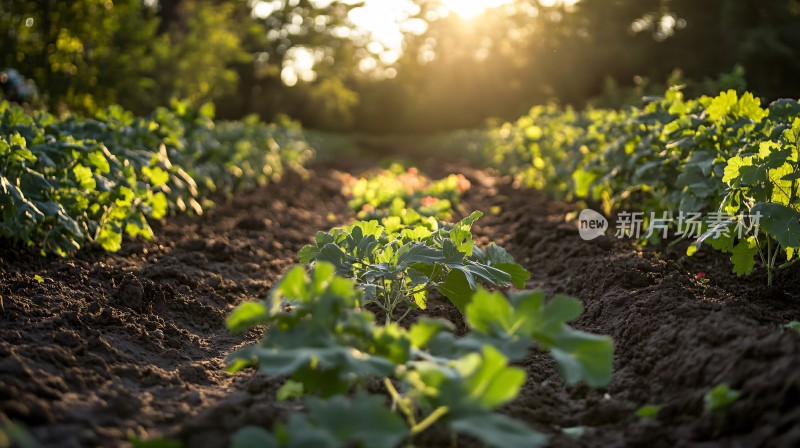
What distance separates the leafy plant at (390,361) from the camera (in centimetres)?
174

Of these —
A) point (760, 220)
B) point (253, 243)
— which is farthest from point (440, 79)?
point (760, 220)

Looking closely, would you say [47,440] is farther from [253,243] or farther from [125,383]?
[253,243]

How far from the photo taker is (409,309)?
11.1 feet

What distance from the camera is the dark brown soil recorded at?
7.37 ft

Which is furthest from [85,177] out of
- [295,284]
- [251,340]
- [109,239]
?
[295,284]

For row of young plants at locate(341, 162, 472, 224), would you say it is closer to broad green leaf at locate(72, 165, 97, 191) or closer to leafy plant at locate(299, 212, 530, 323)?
leafy plant at locate(299, 212, 530, 323)

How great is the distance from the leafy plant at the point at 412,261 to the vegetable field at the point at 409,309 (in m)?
0.01

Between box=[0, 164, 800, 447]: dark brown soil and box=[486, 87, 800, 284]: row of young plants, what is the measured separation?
0.89ft

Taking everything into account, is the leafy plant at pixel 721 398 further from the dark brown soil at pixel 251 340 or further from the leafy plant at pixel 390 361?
the leafy plant at pixel 390 361

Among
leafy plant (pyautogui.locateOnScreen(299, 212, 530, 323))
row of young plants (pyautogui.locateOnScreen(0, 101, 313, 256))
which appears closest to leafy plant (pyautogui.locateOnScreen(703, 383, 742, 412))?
leafy plant (pyautogui.locateOnScreen(299, 212, 530, 323))

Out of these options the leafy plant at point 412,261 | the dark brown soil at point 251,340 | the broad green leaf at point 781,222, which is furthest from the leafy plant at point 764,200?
the leafy plant at point 412,261

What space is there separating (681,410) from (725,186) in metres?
2.09

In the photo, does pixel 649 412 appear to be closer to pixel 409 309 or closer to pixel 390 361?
pixel 390 361

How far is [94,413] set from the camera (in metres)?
2.35
